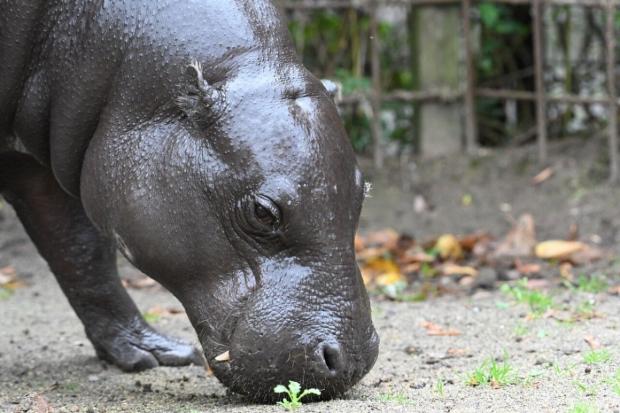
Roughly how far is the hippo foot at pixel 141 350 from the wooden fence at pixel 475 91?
3.83m

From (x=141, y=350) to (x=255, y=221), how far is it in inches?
68.1

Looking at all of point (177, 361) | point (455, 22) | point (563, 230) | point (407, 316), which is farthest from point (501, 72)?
point (177, 361)

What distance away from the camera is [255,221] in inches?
146

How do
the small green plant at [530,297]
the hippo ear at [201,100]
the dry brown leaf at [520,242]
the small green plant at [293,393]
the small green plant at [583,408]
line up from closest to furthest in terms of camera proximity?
1. the small green plant at [583,408]
2. the small green plant at [293,393]
3. the hippo ear at [201,100]
4. the small green plant at [530,297]
5. the dry brown leaf at [520,242]

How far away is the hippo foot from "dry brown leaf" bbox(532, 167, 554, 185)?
3.89 metres

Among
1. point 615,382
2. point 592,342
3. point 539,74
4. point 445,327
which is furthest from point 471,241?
point 615,382

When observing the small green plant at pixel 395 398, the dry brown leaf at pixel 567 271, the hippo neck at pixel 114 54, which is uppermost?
the hippo neck at pixel 114 54

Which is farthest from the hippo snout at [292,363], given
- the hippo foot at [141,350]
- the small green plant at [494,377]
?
the hippo foot at [141,350]

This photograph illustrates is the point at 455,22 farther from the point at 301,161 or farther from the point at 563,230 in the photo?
the point at 301,161

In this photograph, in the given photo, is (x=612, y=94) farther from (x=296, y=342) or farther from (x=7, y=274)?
(x=296, y=342)

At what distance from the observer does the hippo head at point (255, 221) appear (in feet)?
12.1

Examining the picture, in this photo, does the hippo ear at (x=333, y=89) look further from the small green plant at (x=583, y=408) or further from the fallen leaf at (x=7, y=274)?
the fallen leaf at (x=7, y=274)

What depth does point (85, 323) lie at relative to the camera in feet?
17.3

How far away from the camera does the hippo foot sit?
5.18m
